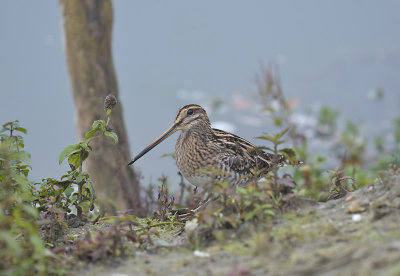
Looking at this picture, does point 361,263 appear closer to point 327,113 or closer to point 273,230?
point 273,230

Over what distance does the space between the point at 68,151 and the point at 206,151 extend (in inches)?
64.3

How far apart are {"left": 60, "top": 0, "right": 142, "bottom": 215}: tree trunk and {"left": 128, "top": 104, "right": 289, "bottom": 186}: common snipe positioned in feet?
8.29

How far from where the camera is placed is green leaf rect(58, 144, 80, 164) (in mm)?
3746

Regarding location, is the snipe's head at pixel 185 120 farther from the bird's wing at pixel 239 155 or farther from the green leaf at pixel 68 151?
the green leaf at pixel 68 151

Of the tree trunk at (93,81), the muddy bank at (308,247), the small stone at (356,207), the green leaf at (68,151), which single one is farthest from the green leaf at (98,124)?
the tree trunk at (93,81)

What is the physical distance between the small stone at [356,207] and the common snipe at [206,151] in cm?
134

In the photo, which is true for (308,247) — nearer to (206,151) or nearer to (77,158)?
(77,158)

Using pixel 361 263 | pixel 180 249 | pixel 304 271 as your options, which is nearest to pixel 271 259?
pixel 304 271

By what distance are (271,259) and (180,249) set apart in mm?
811

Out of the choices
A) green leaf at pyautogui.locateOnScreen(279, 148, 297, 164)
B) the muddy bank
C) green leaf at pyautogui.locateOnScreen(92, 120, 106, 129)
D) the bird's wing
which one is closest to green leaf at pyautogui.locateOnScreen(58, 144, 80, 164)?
green leaf at pyautogui.locateOnScreen(92, 120, 106, 129)

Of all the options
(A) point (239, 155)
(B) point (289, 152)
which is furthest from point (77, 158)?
(B) point (289, 152)

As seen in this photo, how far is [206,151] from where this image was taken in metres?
4.98

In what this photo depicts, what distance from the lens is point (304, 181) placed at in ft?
11.4

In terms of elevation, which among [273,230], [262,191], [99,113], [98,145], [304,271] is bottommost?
[304,271]
